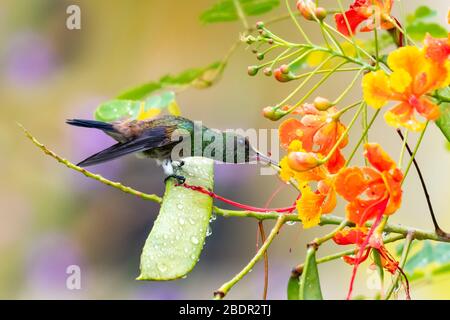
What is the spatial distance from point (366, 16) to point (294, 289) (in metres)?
0.42

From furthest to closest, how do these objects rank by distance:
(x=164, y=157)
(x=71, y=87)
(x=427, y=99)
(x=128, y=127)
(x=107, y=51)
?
(x=107, y=51) → (x=71, y=87) → (x=128, y=127) → (x=164, y=157) → (x=427, y=99)

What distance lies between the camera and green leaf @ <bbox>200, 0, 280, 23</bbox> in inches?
64.7

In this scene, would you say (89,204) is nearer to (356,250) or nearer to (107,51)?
(107,51)

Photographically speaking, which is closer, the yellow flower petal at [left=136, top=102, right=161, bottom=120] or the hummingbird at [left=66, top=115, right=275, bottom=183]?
the yellow flower petal at [left=136, top=102, right=161, bottom=120]

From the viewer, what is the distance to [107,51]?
3916mm

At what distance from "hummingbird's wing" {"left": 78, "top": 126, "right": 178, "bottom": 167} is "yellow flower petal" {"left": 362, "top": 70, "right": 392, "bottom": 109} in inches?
38.2

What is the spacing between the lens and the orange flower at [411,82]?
85 cm

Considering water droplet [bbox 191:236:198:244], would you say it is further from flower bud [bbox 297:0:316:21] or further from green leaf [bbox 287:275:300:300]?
flower bud [bbox 297:0:316:21]

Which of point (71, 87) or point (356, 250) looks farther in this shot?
point (71, 87)

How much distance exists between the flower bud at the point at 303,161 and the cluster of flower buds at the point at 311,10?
0.20 meters

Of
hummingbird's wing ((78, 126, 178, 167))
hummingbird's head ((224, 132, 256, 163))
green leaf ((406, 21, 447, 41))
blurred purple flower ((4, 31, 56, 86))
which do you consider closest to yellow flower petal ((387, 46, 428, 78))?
green leaf ((406, 21, 447, 41))

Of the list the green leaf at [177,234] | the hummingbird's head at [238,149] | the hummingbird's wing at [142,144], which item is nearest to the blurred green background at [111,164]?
the hummingbird's head at [238,149]

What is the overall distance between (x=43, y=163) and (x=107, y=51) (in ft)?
2.81

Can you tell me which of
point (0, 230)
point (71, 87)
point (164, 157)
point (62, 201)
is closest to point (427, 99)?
point (164, 157)
